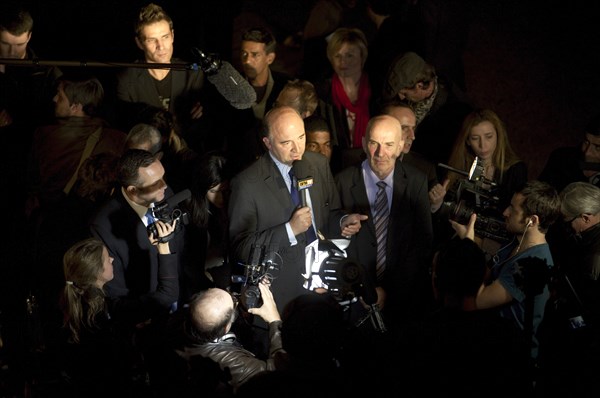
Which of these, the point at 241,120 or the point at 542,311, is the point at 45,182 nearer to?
the point at 241,120

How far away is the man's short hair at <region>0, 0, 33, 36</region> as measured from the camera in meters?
5.28

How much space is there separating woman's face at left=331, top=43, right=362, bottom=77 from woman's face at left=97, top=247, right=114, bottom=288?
108 inches

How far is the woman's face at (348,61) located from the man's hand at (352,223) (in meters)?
1.87

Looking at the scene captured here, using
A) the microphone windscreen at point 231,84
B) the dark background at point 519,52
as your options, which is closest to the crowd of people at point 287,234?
the microphone windscreen at point 231,84

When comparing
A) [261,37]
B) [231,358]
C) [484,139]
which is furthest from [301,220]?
[261,37]

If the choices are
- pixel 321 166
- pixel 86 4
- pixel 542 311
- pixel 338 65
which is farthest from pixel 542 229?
pixel 86 4

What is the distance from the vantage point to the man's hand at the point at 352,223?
448cm

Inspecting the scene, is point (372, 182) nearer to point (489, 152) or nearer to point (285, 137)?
point (285, 137)

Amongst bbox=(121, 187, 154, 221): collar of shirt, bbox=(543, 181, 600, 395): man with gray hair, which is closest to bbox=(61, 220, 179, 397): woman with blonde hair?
bbox=(121, 187, 154, 221): collar of shirt

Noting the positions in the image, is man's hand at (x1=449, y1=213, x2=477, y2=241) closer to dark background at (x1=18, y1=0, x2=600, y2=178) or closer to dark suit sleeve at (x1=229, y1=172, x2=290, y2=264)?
dark suit sleeve at (x1=229, y1=172, x2=290, y2=264)

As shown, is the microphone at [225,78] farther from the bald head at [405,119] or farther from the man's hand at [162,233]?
the bald head at [405,119]

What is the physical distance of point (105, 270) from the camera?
3.98 meters

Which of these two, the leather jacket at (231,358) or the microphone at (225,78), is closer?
the leather jacket at (231,358)

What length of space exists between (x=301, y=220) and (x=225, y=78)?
3.16 ft
